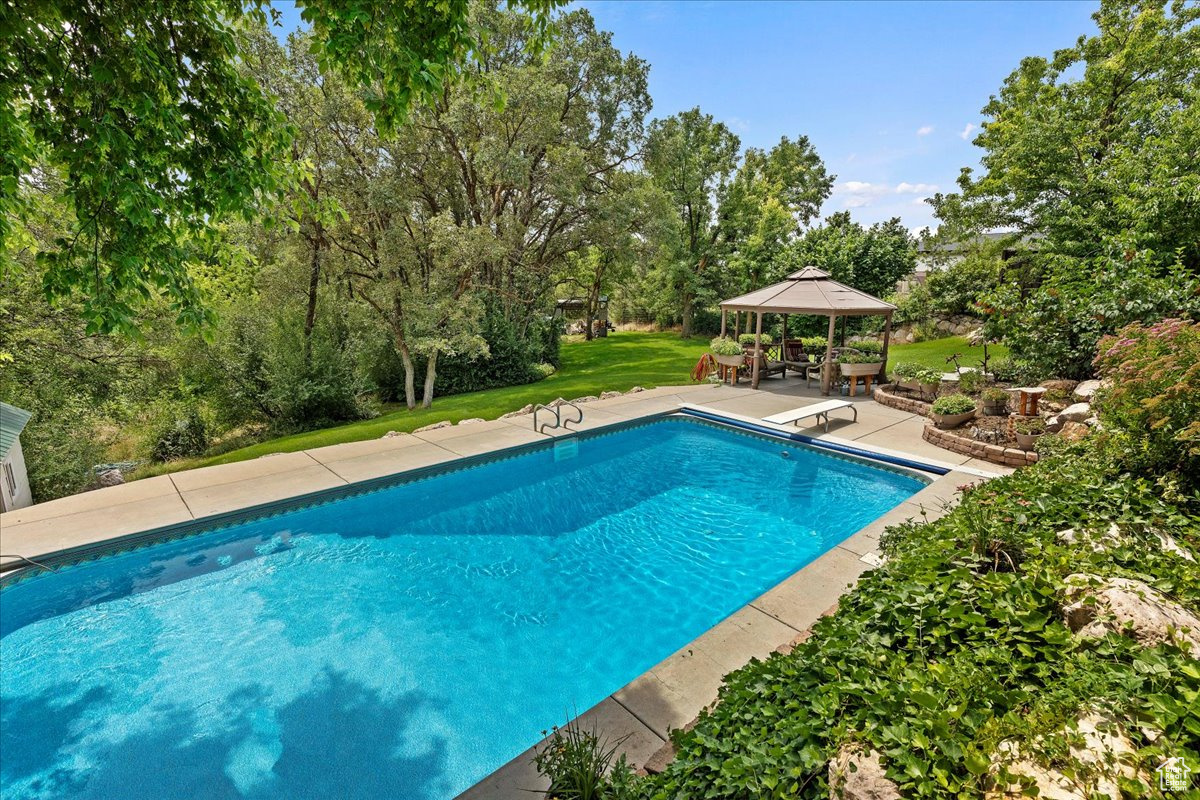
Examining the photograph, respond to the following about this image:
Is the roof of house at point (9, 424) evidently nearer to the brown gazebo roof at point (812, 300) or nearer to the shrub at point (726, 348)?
the brown gazebo roof at point (812, 300)

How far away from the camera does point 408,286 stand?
43.9 ft

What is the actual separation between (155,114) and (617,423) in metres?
9.15

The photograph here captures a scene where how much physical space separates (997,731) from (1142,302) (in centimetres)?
979

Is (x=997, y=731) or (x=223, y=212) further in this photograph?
(x=223, y=212)

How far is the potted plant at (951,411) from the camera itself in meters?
9.34

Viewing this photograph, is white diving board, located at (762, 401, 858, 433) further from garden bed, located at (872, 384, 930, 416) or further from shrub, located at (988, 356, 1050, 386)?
shrub, located at (988, 356, 1050, 386)

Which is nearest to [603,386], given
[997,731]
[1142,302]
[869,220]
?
[1142,302]

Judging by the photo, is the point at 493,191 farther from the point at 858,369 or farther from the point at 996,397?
the point at 996,397

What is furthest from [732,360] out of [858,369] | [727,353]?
[858,369]

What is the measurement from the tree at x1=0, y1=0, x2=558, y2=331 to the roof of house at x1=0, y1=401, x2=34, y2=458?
147 inches

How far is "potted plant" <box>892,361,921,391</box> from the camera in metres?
12.4

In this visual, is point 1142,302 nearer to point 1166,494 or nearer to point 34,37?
point 1166,494

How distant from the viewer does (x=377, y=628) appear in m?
5.02

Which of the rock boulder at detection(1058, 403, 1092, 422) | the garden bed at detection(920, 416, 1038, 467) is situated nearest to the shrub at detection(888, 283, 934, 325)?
the garden bed at detection(920, 416, 1038, 467)
